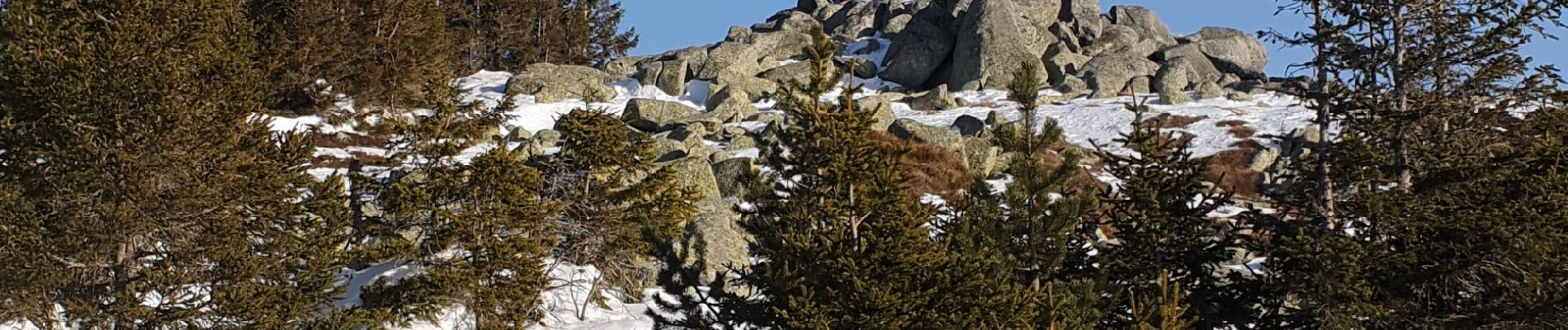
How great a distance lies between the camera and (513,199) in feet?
50.2

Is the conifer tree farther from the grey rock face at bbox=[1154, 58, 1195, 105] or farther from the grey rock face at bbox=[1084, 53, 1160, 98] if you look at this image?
the grey rock face at bbox=[1084, 53, 1160, 98]

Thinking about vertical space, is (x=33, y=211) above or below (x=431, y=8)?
below

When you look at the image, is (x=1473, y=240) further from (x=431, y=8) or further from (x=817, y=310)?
(x=431, y=8)

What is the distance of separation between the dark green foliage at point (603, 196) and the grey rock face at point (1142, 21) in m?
61.1

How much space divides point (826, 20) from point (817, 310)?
75.9 m

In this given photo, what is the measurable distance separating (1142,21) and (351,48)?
184 ft

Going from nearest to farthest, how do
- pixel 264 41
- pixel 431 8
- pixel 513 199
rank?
1. pixel 513 199
2. pixel 264 41
3. pixel 431 8

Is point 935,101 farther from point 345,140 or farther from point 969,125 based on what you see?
point 345,140

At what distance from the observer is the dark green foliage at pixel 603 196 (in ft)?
54.3

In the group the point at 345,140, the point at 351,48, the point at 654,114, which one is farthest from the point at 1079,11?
the point at 345,140

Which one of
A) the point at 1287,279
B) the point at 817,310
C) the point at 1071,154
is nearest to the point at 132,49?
the point at 817,310

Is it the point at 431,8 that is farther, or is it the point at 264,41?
the point at 431,8

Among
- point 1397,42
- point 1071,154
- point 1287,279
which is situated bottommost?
point 1287,279

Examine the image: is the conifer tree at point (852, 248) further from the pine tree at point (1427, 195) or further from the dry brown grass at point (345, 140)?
the dry brown grass at point (345, 140)
